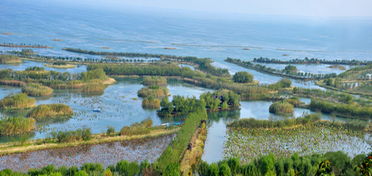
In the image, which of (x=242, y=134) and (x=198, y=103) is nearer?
(x=242, y=134)

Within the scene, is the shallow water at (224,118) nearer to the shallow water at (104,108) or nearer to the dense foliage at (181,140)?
the dense foliage at (181,140)

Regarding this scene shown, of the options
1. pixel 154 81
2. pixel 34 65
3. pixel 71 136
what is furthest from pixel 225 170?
pixel 34 65

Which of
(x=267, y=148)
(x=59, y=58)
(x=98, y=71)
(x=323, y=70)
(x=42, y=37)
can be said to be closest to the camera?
(x=267, y=148)

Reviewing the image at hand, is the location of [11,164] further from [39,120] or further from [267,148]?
[267,148]

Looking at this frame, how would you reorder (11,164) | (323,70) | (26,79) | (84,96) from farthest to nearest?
1. (323,70)
2. (26,79)
3. (84,96)
4. (11,164)

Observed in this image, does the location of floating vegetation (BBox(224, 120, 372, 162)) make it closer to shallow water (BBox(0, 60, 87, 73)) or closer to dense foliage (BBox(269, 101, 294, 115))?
dense foliage (BBox(269, 101, 294, 115))

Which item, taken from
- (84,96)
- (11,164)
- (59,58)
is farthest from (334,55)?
(11,164)
